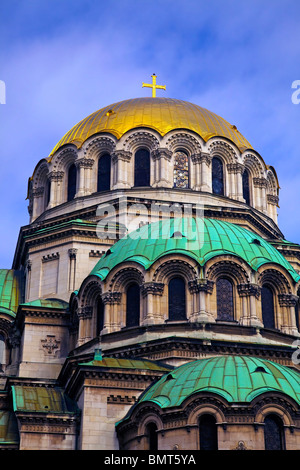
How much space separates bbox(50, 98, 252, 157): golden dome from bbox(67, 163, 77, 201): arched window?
1.20 metres

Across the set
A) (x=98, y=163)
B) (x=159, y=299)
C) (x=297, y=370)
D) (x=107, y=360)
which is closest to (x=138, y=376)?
(x=107, y=360)

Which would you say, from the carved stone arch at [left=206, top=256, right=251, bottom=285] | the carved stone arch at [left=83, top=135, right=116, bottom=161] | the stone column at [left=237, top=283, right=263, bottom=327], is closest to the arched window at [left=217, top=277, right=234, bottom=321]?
the carved stone arch at [left=206, top=256, right=251, bottom=285]

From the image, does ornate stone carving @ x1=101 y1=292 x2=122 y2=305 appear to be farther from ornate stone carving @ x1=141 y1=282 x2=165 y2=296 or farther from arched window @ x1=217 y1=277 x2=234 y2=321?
arched window @ x1=217 y1=277 x2=234 y2=321

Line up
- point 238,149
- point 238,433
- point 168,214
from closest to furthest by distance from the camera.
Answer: point 238,433 → point 168,214 → point 238,149

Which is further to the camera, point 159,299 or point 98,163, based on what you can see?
point 98,163

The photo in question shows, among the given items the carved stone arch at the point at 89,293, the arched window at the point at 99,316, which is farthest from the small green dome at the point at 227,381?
the carved stone arch at the point at 89,293

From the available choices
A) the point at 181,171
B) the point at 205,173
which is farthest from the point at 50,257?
the point at 205,173

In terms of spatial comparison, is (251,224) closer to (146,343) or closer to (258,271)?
(258,271)

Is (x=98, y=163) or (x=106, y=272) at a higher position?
(x=98, y=163)

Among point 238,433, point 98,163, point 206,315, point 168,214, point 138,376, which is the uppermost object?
point 98,163

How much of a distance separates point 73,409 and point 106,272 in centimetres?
577

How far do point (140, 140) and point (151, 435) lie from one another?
1796 cm

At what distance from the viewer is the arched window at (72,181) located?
44.3m

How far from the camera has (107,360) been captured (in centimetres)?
3200
